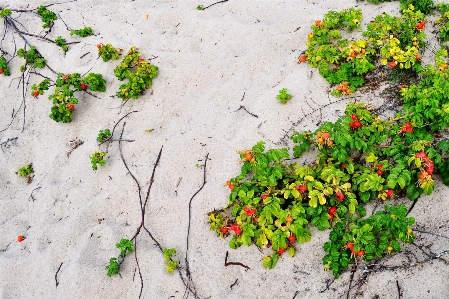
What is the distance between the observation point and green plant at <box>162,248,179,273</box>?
10.7 feet

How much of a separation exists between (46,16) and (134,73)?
1.82 metres

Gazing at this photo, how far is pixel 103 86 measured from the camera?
457cm

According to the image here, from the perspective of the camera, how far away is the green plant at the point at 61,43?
4984 mm

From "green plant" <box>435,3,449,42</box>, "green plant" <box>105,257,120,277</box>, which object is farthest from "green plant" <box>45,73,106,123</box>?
"green plant" <box>435,3,449,42</box>

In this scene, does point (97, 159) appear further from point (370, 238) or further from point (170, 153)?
point (370, 238)

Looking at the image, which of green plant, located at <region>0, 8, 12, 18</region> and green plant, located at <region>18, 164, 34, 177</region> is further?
green plant, located at <region>0, 8, 12, 18</region>

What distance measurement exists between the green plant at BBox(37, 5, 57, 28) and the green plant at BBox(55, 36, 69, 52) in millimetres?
397

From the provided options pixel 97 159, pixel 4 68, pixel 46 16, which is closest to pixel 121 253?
pixel 97 159

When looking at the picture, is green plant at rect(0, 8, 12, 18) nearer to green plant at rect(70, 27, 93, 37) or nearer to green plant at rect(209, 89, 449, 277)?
green plant at rect(70, 27, 93, 37)

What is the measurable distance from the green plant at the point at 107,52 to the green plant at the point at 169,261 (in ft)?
8.00

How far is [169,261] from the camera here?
10.8 feet

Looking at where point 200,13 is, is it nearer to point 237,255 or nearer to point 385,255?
point 237,255

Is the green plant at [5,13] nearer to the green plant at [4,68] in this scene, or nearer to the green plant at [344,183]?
the green plant at [4,68]

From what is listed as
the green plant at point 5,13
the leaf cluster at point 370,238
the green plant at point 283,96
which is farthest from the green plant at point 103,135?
the green plant at point 5,13
